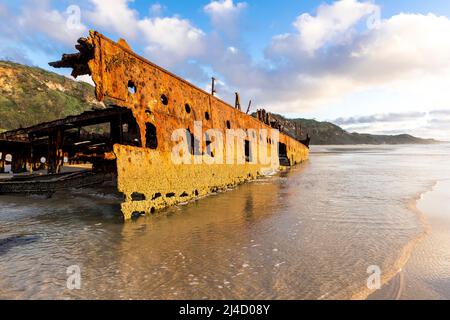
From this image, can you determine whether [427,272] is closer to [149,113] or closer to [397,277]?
[397,277]

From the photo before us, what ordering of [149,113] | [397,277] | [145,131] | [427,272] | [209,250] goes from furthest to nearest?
[149,113], [145,131], [209,250], [427,272], [397,277]

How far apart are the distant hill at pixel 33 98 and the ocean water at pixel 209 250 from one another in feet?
158

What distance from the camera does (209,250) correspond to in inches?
146

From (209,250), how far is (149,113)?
3.52 m

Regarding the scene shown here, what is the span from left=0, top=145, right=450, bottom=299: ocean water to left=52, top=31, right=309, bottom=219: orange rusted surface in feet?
1.93

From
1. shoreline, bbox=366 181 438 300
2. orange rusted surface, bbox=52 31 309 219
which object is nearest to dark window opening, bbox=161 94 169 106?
orange rusted surface, bbox=52 31 309 219

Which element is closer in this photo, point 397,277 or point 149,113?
point 397,277

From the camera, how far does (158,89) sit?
6402 millimetres

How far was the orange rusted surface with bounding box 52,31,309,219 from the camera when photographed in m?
5.06

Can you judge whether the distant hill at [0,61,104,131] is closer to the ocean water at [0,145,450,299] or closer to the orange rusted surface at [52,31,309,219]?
the orange rusted surface at [52,31,309,219]

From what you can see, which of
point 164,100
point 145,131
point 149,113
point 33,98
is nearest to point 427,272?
point 145,131
